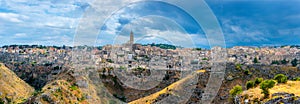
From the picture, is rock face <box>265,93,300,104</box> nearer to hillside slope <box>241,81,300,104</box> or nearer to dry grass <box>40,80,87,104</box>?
hillside slope <box>241,81,300,104</box>

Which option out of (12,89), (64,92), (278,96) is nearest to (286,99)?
(278,96)

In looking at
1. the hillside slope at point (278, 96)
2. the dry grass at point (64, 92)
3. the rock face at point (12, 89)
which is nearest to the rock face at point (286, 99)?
the hillside slope at point (278, 96)

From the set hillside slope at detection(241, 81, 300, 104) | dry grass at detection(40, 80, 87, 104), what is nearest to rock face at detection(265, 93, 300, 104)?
hillside slope at detection(241, 81, 300, 104)

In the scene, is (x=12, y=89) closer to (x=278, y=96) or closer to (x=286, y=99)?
(x=278, y=96)

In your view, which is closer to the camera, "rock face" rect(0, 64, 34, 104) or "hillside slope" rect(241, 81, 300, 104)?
"hillside slope" rect(241, 81, 300, 104)

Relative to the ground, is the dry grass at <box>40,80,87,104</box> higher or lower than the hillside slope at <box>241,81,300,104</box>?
lower

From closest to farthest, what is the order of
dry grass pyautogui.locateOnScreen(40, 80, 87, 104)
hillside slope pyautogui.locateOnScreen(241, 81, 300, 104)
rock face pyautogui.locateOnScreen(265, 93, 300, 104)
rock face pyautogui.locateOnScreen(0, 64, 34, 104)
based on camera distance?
rock face pyautogui.locateOnScreen(265, 93, 300, 104) → hillside slope pyautogui.locateOnScreen(241, 81, 300, 104) → dry grass pyautogui.locateOnScreen(40, 80, 87, 104) → rock face pyautogui.locateOnScreen(0, 64, 34, 104)

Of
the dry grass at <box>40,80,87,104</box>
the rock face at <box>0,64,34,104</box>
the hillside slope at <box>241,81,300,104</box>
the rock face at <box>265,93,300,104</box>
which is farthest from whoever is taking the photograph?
the rock face at <box>0,64,34,104</box>

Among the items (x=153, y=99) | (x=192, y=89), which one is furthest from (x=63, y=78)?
(x=192, y=89)

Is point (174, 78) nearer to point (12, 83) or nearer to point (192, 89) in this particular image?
point (192, 89)
